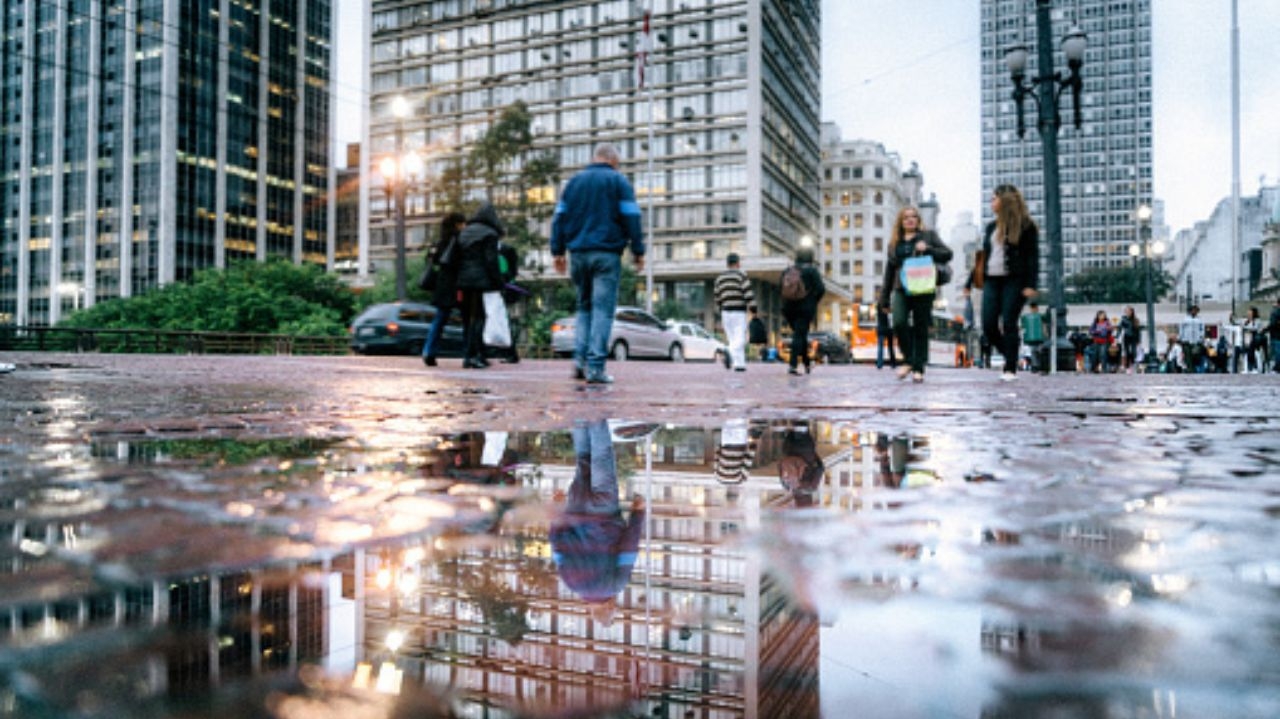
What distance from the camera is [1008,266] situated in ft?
29.0

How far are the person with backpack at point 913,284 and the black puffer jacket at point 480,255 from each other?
14.4 ft

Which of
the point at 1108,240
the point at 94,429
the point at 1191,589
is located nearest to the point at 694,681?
the point at 1191,589

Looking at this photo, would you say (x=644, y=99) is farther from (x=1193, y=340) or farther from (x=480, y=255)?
(x=480, y=255)

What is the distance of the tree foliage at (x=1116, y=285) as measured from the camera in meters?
91.1

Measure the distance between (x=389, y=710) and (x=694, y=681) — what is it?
9.2 inches

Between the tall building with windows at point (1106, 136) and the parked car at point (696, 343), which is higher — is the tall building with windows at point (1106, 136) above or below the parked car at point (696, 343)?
above

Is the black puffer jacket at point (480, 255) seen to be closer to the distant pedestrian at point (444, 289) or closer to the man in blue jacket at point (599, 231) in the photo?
the distant pedestrian at point (444, 289)

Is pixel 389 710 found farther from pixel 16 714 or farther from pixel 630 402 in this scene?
pixel 630 402

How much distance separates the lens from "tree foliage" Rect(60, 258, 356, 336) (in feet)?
121

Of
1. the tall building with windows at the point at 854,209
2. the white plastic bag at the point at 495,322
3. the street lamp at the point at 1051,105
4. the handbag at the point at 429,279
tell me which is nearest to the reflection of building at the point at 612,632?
the handbag at the point at 429,279

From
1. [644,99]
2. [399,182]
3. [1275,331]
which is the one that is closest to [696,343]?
[399,182]

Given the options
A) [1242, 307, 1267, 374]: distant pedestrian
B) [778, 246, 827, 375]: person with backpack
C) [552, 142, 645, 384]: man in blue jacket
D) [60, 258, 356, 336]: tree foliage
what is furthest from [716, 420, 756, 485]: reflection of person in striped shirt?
[60, 258, 356, 336]: tree foliage

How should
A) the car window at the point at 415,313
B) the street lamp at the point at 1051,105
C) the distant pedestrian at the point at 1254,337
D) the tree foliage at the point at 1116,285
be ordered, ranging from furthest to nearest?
the tree foliage at the point at 1116,285
the distant pedestrian at the point at 1254,337
the car window at the point at 415,313
the street lamp at the point at 1051,105

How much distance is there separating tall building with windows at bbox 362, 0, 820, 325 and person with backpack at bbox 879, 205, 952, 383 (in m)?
51.4
